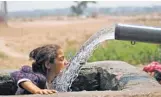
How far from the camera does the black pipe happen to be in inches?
119

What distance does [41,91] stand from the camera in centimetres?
287

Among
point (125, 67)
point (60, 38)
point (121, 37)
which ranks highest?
point (121, 37)

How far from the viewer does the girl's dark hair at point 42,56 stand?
3326 millimetres

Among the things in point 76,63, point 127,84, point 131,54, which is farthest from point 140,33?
point 131,54

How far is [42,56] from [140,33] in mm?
648

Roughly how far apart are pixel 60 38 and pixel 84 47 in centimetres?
1612

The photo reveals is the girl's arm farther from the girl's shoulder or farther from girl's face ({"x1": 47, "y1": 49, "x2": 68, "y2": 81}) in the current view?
girl's face ({"x1": 47, "y1": 49, "x2": 68, "y2": 81})

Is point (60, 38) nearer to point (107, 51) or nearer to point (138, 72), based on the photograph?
point (107, 51)

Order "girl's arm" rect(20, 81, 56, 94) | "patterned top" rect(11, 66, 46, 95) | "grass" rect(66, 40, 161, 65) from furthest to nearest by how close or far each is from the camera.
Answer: "grass" rect(66, 40, 161, 65), "patterned top" rect(11, 66, 46, 95), "girl's arm" rect(20, 81, 56, 94)

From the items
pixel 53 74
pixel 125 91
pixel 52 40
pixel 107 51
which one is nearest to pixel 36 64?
pixel 53 74

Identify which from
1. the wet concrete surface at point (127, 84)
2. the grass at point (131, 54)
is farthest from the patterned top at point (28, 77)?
the grass at point (131, 54)

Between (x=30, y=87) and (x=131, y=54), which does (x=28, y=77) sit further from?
(x=131, y=54)

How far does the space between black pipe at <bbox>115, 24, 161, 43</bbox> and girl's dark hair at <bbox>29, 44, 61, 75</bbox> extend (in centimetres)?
47

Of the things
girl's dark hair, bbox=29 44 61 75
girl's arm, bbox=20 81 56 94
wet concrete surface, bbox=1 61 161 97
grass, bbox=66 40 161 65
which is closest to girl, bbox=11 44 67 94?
girl's dark hair, bbox=29 44 61 75
